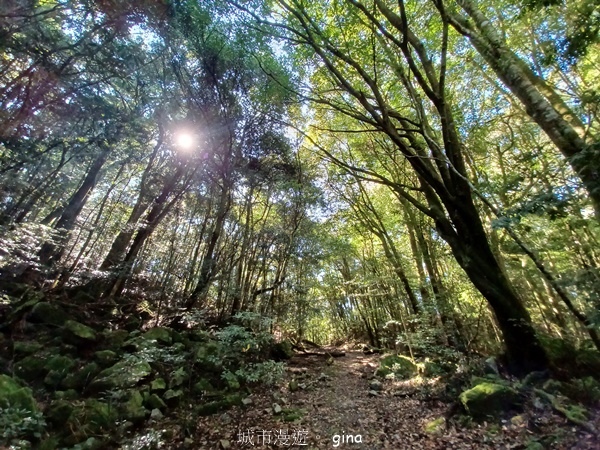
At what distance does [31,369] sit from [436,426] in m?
6.27

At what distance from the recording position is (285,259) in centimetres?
865

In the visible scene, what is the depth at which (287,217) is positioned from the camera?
922 cm

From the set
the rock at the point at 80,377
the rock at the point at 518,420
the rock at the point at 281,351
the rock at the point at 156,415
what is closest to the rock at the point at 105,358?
the rock at the point at 80,377

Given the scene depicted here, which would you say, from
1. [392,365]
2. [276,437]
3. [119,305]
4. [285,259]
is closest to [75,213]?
[119,305]

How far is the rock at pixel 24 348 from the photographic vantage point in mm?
4548

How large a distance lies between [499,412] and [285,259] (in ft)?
20.3

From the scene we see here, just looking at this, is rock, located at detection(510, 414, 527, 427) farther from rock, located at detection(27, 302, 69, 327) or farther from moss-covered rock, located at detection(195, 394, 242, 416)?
rock, located at detection(27, 302, 69, 327)

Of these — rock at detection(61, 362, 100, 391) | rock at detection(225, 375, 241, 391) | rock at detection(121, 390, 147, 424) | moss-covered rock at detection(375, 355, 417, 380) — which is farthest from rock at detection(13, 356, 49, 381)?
moss-covered rock at detection(375, 355, 417, 380)

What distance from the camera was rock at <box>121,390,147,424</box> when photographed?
3760 millimetres

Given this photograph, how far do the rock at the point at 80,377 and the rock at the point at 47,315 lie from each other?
173 cm

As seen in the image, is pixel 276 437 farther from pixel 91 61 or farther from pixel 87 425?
pixel 91 61

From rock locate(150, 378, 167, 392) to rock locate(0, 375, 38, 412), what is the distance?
4.64ft

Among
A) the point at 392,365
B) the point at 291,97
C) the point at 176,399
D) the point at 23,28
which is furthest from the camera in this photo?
the point at 392,365

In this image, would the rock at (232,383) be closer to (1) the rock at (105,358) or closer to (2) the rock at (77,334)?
(1) the rock at (105,358)
